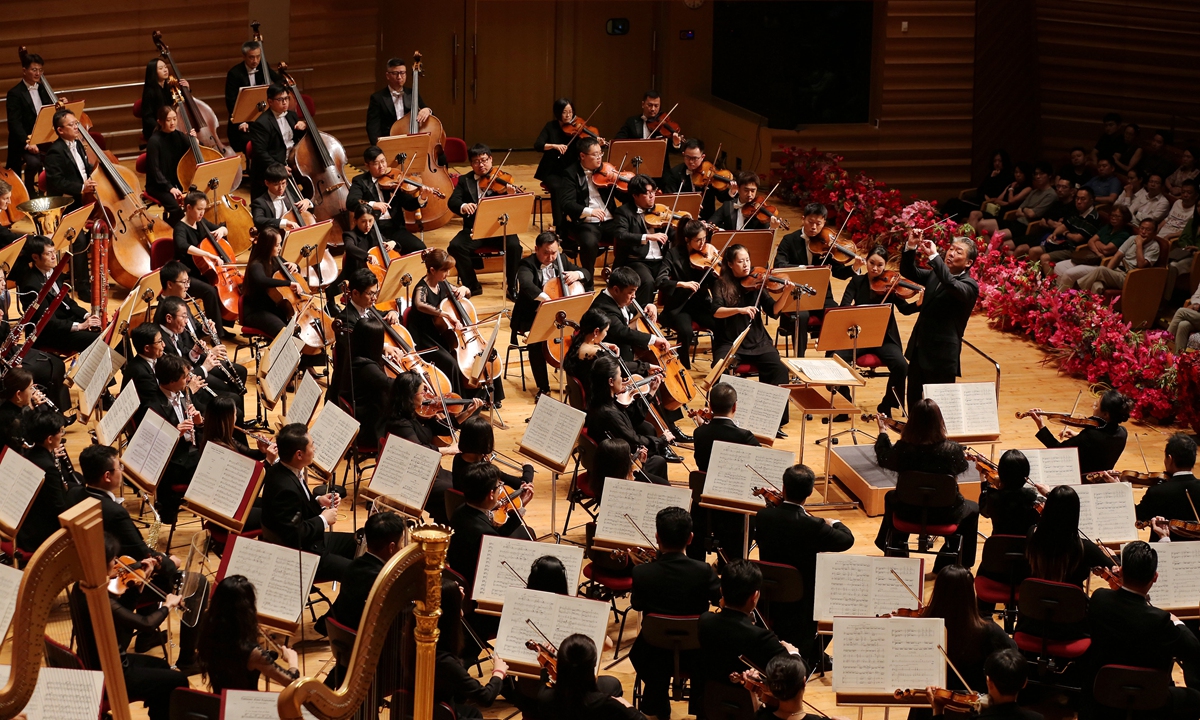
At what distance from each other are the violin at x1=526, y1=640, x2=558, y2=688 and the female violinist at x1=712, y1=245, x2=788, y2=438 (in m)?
4.23

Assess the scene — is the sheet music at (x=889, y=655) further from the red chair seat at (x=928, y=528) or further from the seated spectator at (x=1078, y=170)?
the seated spectator at (x=1078, y=170)

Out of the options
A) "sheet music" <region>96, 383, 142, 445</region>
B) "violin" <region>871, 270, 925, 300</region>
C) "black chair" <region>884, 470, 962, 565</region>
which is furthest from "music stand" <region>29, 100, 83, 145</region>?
A: "black chair" <region>884, 470, 962, 565</region>

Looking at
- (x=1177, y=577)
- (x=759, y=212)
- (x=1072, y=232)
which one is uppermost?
(x=759, y=212)

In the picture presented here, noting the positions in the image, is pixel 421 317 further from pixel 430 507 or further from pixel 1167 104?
pixel 1167 104

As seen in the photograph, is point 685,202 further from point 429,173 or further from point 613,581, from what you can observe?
point 613,581

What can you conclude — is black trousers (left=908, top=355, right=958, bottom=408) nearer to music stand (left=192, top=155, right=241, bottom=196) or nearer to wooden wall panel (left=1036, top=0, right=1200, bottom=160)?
music stand (left=192, top=155, right=241, bottom=196)

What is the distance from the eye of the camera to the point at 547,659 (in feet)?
16.5

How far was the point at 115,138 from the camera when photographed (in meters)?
13.7

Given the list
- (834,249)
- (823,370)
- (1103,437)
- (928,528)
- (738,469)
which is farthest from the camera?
(834,249)

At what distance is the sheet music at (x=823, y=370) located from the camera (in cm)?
777

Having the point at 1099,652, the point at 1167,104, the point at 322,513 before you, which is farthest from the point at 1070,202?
the point at 322,513

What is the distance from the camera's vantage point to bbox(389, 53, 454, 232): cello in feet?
37.8

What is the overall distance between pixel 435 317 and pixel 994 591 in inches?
161

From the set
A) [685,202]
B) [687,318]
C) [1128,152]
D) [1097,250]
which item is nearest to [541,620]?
[687,318]
